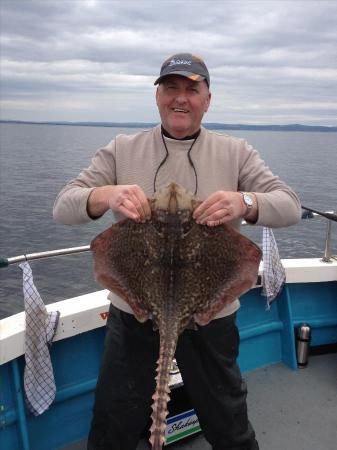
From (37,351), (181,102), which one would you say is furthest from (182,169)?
(37,351)

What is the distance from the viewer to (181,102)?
303 centimetres

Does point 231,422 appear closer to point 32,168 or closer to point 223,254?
point 223,254

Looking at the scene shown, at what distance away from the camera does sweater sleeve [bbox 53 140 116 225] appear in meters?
2.90

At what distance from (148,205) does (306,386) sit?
3620mm

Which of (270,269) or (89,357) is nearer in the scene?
(89,357)

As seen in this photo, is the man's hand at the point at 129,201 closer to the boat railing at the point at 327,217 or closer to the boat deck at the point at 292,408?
the boat railing at the point at 327,217

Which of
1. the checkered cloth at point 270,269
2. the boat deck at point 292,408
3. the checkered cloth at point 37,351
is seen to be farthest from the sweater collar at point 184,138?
the boat deck at point 292,408

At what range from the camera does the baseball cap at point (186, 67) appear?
2945mm

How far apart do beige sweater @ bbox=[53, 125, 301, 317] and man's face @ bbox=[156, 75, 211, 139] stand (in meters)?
0.14

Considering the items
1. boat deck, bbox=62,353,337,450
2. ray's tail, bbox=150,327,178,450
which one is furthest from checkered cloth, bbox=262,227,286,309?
ray's tail, bbox=150,327,178,450

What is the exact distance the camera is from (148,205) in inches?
97.0

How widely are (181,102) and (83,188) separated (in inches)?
36.3

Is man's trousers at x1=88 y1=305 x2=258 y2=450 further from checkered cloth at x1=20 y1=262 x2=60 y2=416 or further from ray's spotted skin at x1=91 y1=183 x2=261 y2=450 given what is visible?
checkered cloth at x1=20 y1=262 x2=60 y2=416

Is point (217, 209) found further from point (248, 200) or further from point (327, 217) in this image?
point (327, 217)
